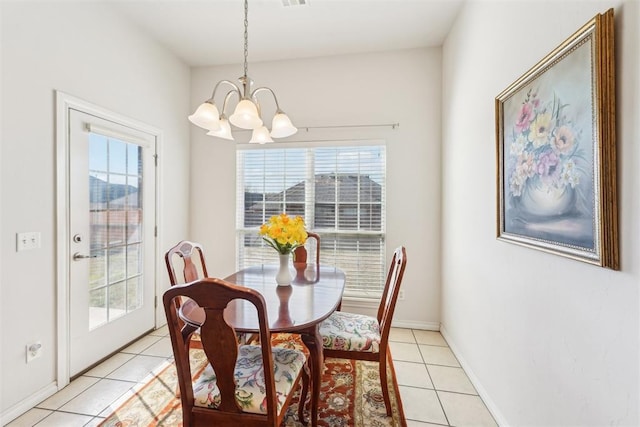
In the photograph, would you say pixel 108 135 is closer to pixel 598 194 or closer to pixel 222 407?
pixel 222 407

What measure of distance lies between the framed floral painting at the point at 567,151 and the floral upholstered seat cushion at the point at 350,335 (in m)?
0.96

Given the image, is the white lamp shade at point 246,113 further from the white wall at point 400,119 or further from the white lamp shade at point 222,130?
the white wall at point 400,119

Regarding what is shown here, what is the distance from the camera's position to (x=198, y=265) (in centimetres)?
346

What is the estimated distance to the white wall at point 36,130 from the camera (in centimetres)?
172

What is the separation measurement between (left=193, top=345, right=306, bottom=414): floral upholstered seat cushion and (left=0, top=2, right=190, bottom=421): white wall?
4.42ft

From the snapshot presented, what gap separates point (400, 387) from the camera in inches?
80.6

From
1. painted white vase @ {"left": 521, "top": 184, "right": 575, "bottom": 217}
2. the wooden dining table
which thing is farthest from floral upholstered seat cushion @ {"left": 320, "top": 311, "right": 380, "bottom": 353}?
painted white vase @ {"left": 521, "top": 184, "right": 575, "bottom": 217}

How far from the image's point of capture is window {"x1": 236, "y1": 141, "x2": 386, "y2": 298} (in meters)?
3.14

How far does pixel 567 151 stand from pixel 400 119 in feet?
6.74

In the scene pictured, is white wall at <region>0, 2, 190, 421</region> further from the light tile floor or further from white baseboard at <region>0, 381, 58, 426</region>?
the light tile floor

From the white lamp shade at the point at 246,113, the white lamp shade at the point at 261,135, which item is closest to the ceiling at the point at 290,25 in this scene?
the white lamp shade at the point at 261,135

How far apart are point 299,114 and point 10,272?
2.62 meters

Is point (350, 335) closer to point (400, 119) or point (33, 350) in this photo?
point (33, 350)

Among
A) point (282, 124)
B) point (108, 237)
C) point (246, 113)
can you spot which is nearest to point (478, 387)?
point (282, 124)
